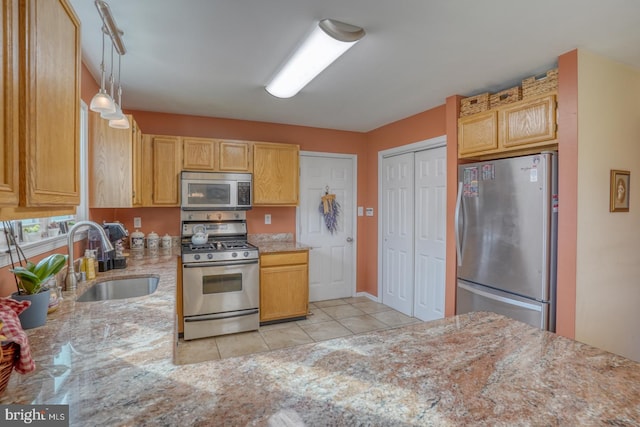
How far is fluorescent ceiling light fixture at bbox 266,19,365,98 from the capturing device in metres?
1.86

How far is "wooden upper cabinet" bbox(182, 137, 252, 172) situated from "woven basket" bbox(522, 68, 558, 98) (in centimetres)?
276

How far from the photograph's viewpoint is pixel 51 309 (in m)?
1.50

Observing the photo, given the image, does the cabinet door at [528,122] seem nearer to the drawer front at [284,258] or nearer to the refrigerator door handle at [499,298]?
the refrigerator door handle at [499,298]

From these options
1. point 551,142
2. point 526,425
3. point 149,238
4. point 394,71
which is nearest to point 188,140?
point 149,238

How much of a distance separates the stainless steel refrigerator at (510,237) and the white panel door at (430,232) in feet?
1.72

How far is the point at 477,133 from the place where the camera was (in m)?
2.85

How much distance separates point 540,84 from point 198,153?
10.7ft

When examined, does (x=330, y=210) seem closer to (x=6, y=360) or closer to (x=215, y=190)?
(x=215, y=190)

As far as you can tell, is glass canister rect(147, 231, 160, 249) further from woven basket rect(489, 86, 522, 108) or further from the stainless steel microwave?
woven basket rect(489, 86, 522, 108)

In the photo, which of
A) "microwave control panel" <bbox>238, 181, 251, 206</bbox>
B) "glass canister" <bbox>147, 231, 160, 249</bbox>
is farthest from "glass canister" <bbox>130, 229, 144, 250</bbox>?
"microwave control panel" <bbox>238, 181, 251, 206</bbox>

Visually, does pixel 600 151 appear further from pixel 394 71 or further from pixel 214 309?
pixel 214 309

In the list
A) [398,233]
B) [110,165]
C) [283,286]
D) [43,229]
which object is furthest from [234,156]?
[398,233]

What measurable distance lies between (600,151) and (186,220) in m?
3.87

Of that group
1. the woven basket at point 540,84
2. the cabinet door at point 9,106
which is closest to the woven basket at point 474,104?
the woven basket at point 540,84
